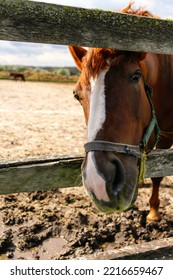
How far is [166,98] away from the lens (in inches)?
119

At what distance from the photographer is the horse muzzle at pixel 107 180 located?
180 centimetres

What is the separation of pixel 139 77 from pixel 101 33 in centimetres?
51

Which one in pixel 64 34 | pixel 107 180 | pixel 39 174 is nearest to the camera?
pixel 64 34

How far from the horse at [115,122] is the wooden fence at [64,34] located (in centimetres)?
23

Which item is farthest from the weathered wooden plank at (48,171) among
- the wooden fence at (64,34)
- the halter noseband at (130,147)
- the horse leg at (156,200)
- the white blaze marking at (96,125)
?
the horse leg at (156,200)

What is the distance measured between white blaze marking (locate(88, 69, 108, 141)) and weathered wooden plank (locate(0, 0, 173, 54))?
28 centimetres

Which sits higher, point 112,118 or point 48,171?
point 112,118

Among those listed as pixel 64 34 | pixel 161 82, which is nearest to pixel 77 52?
pixel 161 82

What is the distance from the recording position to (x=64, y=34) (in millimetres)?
1691

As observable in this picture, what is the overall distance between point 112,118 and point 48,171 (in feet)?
2.12

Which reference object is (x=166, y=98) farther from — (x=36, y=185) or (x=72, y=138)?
(x=72, y=138)

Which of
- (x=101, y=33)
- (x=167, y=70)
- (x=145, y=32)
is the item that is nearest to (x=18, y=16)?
(x=101, y=33)

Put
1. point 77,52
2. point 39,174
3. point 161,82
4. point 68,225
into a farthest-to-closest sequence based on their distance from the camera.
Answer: point 68,225 < point 161,82 < point 77,52 < point 39,174

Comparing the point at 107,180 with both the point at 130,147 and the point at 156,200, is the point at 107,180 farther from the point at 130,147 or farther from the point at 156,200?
the point at 156,200
